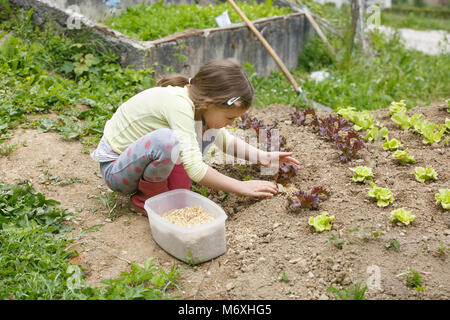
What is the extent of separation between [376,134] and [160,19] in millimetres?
3039

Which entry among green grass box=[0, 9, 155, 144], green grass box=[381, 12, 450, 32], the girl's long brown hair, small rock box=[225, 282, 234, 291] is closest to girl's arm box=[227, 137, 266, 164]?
the girl's long brown hair

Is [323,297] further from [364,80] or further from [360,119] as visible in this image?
[364,80]

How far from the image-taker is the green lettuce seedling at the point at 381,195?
2.54 metres

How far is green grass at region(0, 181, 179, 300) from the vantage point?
2.03m

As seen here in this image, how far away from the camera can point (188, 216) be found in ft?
8.35

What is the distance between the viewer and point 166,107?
2.51 m

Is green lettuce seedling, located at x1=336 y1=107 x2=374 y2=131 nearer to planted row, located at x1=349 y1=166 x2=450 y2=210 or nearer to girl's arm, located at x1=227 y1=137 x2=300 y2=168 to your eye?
planted row, located at x1=349 y1=166 x2=450 y2=210

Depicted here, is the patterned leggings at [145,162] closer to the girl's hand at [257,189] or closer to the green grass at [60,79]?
the girl's hand at [257,189]

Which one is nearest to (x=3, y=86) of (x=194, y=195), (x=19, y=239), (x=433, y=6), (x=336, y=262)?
(x=19, y=239)

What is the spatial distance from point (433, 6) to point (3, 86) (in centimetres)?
1482

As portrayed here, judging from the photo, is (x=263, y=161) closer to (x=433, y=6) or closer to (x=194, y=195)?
(x=194, y=195)

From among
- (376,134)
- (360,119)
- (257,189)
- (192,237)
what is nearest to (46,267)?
(192,237)

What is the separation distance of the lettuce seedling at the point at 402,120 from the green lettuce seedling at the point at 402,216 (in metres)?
1.51
